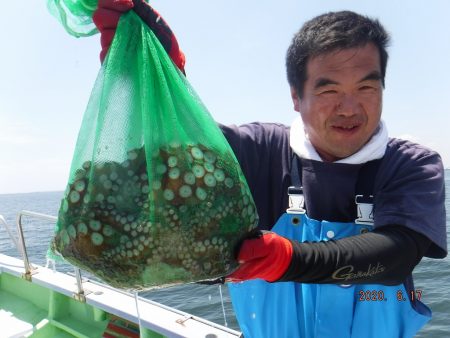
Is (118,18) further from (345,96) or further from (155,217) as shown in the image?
(345,96)

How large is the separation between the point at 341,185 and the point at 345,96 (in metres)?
0.38

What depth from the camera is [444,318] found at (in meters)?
6.56

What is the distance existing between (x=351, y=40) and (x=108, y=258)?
1.26 meters

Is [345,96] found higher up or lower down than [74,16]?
lower down

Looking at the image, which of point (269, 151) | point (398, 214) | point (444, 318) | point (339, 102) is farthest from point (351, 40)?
point (444, 318)

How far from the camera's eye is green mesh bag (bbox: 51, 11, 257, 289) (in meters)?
1.06

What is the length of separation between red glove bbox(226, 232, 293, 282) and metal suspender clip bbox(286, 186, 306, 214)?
514 millimetres

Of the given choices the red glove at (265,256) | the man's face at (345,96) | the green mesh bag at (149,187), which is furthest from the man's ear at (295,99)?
the red glove at (265,256)

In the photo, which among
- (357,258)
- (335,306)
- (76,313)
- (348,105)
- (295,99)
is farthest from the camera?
(76,313)

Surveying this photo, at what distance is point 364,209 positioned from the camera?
1.60 metres

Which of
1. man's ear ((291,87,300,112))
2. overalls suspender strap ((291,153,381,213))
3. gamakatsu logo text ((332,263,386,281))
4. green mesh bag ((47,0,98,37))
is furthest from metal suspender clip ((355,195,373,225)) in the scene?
green mesh bag ((47,0,98,37))

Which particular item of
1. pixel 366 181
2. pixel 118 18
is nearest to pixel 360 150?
pixel 366 181

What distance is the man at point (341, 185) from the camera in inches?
56.6

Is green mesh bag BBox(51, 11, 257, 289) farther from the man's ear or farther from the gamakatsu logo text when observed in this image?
the man's ear
